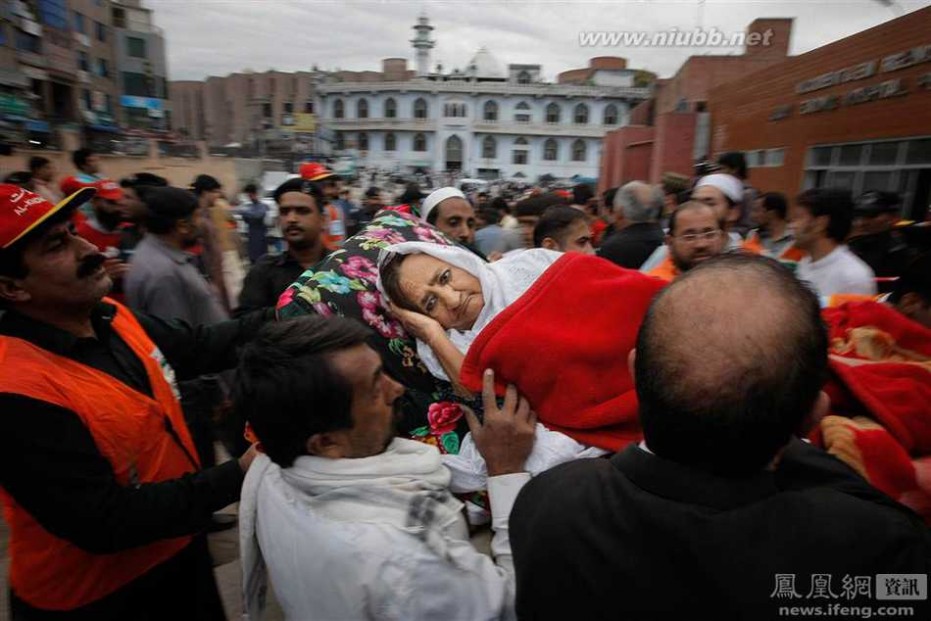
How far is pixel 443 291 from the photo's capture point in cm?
170

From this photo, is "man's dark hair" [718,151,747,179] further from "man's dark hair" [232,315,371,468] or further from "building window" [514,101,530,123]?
"building window" [514,101,530,123]

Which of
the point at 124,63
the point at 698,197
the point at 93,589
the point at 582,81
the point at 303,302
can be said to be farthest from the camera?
the point at 582,81

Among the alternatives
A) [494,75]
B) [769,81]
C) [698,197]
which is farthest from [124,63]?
[698,197]

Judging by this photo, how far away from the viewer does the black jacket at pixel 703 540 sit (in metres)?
0.75

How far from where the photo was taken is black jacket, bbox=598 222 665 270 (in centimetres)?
388

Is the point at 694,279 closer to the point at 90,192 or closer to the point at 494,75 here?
the point at 90,192

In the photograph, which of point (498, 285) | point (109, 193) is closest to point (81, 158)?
point (109, 193)

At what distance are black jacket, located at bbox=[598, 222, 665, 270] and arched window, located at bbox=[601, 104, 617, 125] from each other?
4854 centimetres

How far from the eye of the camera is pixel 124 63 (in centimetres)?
3381

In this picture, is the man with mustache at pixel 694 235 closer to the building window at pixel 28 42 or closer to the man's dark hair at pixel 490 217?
the man's dark hair at pixel 490 217

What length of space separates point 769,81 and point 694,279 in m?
15.3

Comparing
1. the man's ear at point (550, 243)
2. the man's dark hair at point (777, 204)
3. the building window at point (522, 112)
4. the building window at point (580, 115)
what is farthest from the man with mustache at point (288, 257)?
the building window at point (580, 115)

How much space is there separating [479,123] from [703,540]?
51.6m

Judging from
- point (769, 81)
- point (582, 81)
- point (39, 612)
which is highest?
point (582, 81)
